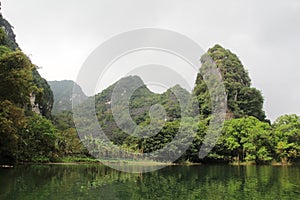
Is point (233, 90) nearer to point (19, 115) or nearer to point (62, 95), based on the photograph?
point (19, 115)

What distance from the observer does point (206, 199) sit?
888 centimetres

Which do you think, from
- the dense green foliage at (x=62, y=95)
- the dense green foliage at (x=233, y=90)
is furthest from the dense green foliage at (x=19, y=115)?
the dense green foliage at (x=62, y=95)

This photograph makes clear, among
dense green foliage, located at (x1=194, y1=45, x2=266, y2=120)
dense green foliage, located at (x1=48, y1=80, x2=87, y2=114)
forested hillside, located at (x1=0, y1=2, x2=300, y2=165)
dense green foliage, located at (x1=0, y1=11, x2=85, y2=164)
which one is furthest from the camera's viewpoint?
dense green foliage, located at (x1=48, y1=80, x2=87, y2=114)

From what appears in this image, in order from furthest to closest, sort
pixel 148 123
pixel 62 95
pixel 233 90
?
pixel 62 95
pixel 233 90
pixel 148 123

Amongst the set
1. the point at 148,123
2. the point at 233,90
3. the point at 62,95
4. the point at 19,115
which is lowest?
the point at 19,115

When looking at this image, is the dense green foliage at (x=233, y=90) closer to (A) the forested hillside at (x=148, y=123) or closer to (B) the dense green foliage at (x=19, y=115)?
(A) the forested hillside at (x=148, y=123)

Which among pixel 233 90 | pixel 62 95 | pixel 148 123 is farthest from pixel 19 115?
pixel 62 95

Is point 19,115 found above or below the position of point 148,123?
below

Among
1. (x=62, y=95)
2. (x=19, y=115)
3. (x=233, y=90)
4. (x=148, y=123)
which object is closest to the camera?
(x=19, y=115)

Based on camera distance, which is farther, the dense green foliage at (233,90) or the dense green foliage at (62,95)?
the dense green foliage at (62,95)

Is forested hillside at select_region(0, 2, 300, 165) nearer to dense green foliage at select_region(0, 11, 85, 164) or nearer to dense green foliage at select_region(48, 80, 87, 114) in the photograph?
dense green foliage at select_region(0, 11, 85, 164)

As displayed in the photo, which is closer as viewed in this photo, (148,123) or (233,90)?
(148,123)

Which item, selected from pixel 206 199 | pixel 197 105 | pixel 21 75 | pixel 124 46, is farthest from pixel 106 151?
pixel 206 199

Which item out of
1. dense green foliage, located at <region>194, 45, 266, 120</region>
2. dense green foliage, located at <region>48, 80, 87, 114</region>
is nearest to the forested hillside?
dense green foliage, located at <region>194, 45, 266, 120</region>
